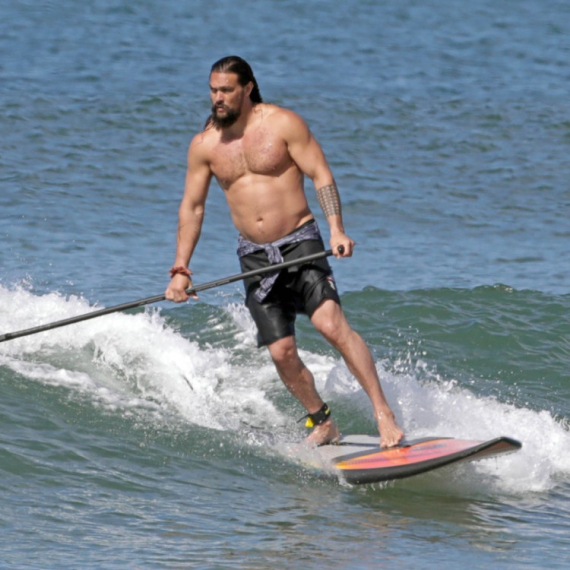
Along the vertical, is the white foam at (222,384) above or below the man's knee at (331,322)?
below

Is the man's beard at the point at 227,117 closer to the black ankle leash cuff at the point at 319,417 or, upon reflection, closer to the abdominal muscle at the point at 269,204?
the abdominal muscle at the point at 269,204

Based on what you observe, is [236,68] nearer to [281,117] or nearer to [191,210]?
[281,117]

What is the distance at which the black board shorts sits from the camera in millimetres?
6637

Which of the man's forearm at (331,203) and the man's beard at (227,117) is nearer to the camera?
the man's beard at (227,117)

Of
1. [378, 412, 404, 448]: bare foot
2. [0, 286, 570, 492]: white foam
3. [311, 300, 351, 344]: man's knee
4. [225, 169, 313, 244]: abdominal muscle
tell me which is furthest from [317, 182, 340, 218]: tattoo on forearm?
[0, 286, 570, 492]: white foam

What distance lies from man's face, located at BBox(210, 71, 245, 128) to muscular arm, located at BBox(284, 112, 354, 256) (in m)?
0.30

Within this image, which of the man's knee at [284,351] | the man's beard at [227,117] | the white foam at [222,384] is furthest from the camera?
the white foam at [222,384]

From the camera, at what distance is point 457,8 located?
27.9 metres

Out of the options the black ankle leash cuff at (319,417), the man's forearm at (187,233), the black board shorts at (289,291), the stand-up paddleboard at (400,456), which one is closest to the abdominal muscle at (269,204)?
the black board shorts at (289,291)

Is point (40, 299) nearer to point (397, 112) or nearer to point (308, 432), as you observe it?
point (308, 432)

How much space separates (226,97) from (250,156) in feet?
1.20

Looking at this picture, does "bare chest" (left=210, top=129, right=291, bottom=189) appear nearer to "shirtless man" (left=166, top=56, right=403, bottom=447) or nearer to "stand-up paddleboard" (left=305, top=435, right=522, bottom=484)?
"shirtless man" (left=166, top=56, right=403, bottom=447)

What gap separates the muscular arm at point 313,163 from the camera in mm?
6465

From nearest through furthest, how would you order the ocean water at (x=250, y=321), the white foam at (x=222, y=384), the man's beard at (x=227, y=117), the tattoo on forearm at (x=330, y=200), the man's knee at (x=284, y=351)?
the ocean water at (x=250, y=321), the man's beard at (x=227, y=117), the tattoo on forearm at (x=330, y=200), the man's knee at (x=284, y=351), the white foam at (x=222, y=384)
